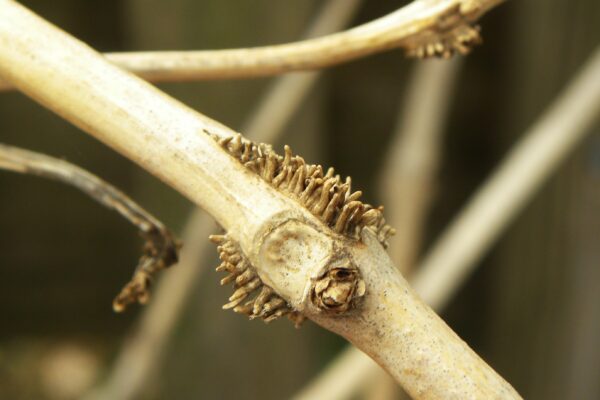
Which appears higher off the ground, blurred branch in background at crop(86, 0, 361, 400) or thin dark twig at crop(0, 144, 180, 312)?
blurred branch in background at crop(86, 0, 361, 400)

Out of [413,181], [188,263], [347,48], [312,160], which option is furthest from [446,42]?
[312,160]

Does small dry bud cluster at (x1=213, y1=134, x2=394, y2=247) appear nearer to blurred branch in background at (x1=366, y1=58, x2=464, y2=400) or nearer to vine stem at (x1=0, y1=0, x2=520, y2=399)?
vine stem at (x1=0, y1=0, x2=520, y2=399)

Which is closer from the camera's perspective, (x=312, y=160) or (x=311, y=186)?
(x=311, y=186)

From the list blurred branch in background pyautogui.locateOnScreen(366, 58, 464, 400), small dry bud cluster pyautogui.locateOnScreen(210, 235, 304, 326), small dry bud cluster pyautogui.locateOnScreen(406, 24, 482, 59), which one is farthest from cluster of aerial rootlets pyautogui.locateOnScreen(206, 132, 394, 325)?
blurred branch in background pyautogui.locateOnScreen(366, 58, 464, 400)

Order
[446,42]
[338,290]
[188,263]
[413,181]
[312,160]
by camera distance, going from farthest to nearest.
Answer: [312,160] → [188,263] → [413,181] → [446,42] → [338,290]

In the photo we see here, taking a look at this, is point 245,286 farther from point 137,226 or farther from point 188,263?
point 188,263
